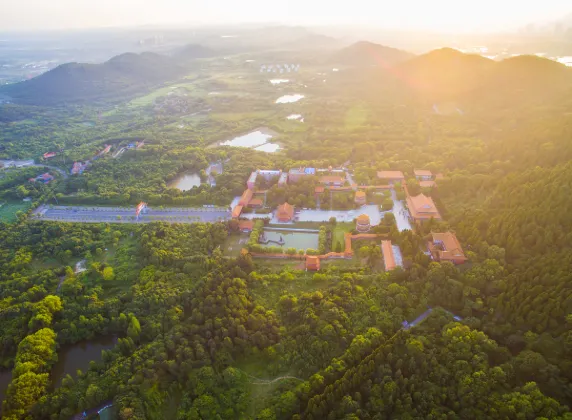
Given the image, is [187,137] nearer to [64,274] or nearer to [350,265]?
[64,274]

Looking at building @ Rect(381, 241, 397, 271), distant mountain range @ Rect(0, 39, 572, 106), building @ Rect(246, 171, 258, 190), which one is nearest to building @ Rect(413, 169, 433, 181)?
building @ Rect(381, 241, 397, 271)

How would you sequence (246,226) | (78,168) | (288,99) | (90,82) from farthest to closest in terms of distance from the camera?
(90,82), (288,99), (78,168), (246,226)

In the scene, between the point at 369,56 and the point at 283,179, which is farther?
the point at 369,56

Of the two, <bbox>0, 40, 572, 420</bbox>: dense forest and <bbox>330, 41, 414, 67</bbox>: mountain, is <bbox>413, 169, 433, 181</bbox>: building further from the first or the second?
<bbox>330, 41, 414, 67</bbox>: mountain

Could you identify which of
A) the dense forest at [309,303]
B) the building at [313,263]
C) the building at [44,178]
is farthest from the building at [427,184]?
the building at [44,178]

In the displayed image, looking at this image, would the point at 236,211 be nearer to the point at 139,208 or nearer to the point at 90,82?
the point at 139,208

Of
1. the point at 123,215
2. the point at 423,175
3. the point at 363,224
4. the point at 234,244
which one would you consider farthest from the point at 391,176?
the point at 123,215

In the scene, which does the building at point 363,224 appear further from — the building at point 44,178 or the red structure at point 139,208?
the building at point 44,178
